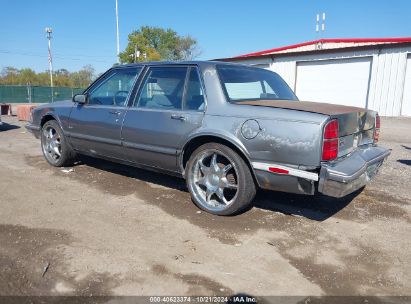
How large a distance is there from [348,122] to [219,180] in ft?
4.75

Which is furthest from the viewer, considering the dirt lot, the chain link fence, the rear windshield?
the chain link fence

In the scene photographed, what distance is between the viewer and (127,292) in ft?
7.91

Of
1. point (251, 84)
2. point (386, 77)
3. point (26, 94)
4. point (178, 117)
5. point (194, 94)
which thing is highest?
point (386, 77)

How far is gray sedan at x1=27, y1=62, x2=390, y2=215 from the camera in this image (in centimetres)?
322

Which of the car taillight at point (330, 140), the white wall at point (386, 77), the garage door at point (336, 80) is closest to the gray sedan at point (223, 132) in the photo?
the car taillight at point (330, 140)

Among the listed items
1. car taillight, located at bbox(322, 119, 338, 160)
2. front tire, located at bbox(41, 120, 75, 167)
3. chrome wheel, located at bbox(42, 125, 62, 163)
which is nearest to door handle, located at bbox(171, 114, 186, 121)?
car taillight, located at bbox(322, 119, 338, 160)

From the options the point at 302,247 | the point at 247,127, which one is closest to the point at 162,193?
the point at 247,127

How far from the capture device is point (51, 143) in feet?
19.2

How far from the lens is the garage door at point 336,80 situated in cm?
1669

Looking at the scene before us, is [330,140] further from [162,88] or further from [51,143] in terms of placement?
[51,143]

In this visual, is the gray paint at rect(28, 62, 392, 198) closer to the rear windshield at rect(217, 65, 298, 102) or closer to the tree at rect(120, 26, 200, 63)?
the rear windshield at rect(217, 65, 298, 102)

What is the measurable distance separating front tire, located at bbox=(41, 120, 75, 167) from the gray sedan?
37 centimetres

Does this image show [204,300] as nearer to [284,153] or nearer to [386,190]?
[284,153]

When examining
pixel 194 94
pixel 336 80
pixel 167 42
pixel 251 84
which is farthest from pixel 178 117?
pixel 167 42
